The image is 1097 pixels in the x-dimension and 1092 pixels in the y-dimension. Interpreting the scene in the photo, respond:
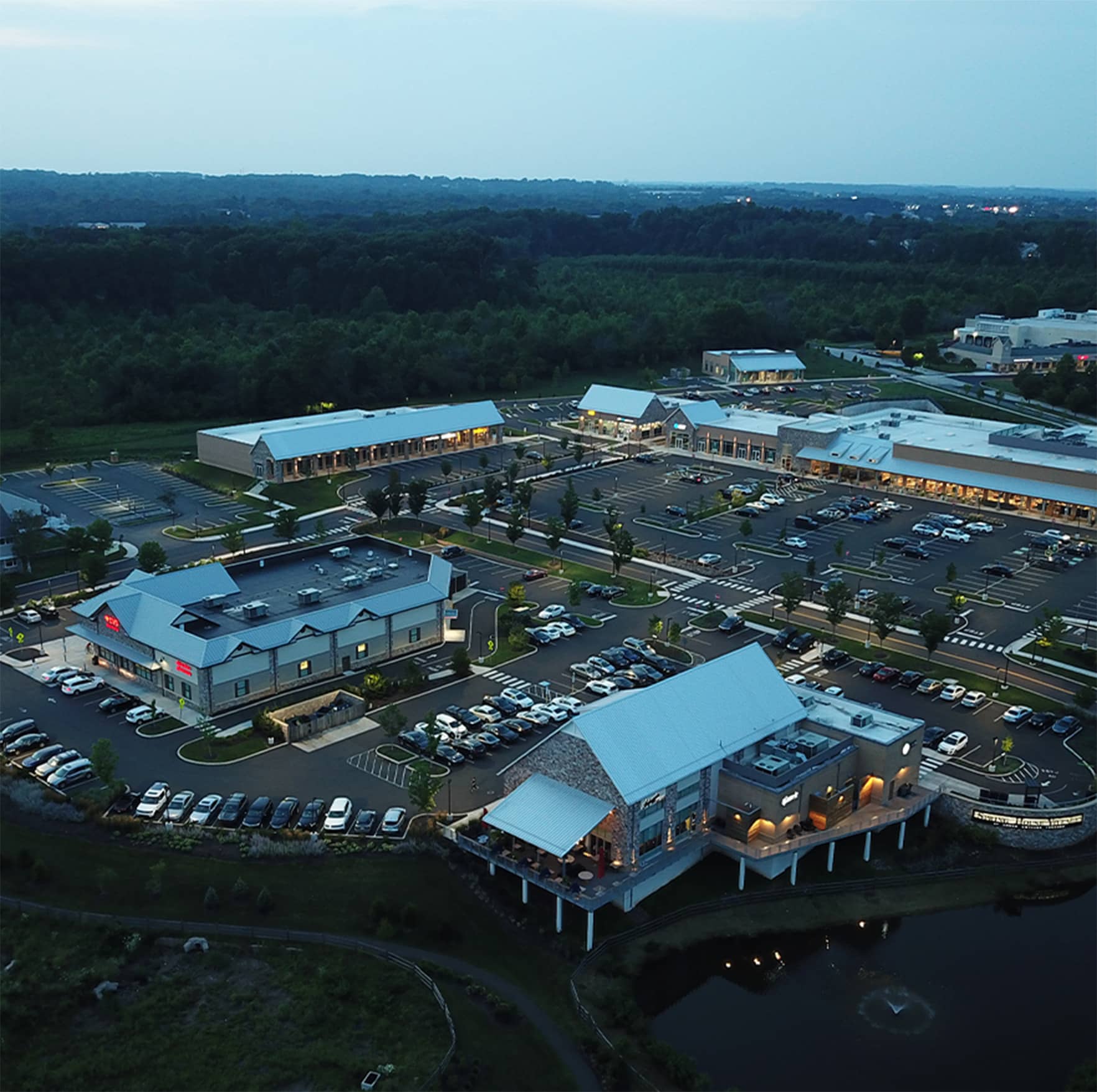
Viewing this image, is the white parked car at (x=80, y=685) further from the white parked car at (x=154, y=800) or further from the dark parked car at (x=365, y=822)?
the dark parked car at (x=365, y=822)

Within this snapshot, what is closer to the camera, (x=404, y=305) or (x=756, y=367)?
(x=756, y=367)

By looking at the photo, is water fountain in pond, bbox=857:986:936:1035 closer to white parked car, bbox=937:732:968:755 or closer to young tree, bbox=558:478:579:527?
white parked car, bbox=937:732:968:755

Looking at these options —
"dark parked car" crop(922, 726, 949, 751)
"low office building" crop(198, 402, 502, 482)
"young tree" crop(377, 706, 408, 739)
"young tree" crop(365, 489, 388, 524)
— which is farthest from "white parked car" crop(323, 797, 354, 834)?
"low office building" crop(198, 402, 502, 482)

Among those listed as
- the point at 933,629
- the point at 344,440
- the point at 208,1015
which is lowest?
the point at 208,1015

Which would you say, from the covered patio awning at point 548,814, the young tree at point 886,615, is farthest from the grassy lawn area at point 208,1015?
the young tree at point 886,615

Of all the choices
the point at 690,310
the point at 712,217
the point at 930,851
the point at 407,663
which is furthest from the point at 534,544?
the point at 712,217

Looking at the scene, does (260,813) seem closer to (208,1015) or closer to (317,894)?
(317,894)

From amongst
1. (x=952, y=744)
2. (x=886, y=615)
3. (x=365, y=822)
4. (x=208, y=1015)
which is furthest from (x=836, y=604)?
(x=208, y=1015)
